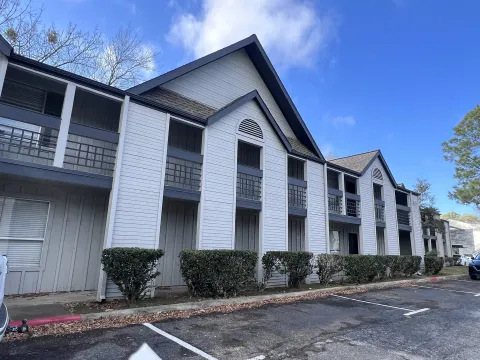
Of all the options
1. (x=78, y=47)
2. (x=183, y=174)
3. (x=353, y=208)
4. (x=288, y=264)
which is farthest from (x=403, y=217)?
(x=78, y=47)

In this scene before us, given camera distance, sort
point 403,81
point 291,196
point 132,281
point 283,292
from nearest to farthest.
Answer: point 132,281 → point 283,292 → point 291,196 → point 403,81

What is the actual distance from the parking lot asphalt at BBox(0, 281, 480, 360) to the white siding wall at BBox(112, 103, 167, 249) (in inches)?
122

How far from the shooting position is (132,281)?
7465mm

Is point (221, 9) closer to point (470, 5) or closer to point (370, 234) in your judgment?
point (370, 234)

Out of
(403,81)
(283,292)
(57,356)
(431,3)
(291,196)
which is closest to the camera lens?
(57,356)

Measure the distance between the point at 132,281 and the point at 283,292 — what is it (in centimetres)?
560

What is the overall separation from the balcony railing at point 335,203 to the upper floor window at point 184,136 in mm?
8342

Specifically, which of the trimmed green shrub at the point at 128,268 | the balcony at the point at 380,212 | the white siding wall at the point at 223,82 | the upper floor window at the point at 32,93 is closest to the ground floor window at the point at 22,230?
the trimmed green shrub at the point at 128,268

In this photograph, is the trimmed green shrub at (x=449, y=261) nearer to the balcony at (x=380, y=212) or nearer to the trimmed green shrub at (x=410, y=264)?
the trimmed green shrub at (x=410, y=264)

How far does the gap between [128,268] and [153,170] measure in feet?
10.7

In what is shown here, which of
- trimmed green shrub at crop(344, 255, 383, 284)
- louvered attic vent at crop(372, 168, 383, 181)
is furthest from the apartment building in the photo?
louvered attic vent at crop(372, 168, 383, 181)

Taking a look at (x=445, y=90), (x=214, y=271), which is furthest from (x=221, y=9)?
(x=445, y=90)

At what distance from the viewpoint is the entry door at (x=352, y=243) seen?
60.9 feet

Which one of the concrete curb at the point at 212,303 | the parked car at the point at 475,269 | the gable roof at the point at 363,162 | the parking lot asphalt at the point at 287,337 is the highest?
the gable roof at the point at 363,162
